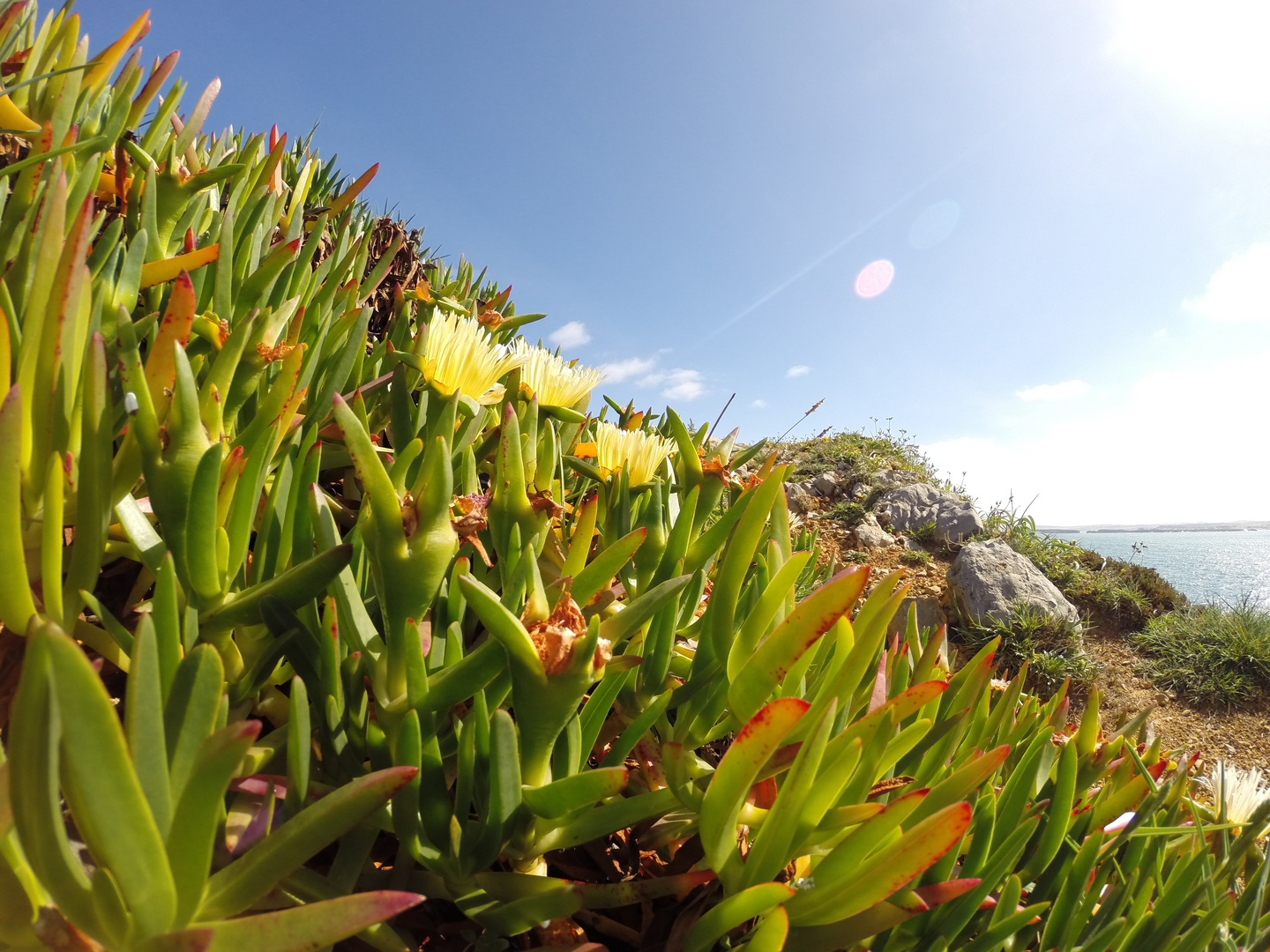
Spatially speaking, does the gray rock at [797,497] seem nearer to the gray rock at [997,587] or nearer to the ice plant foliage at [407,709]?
the gray rock at [997,587]

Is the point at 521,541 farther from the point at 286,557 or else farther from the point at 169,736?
the point at 169,736

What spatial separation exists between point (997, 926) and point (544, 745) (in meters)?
0.41

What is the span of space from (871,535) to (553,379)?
17.5ft

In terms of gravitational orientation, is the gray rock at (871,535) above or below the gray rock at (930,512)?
below

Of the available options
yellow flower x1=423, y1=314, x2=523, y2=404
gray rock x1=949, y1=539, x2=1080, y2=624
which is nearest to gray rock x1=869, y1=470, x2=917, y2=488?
gray rock x1=949, y1=539, x2=1080, y2=624

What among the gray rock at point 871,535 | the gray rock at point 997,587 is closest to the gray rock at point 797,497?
the gray rock at point 871,535

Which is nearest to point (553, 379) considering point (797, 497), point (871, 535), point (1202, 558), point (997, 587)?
point (997, 587)

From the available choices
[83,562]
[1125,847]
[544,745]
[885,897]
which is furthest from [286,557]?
[1125,847]

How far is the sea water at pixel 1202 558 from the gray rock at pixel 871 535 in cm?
196

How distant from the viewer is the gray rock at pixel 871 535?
221 inches

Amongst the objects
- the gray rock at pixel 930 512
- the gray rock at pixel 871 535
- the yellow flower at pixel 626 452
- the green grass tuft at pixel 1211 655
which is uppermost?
the gray rock at pixel 930 512

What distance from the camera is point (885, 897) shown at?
43cm

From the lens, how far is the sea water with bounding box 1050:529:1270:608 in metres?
5.82

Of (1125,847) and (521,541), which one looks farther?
(1125,847)
